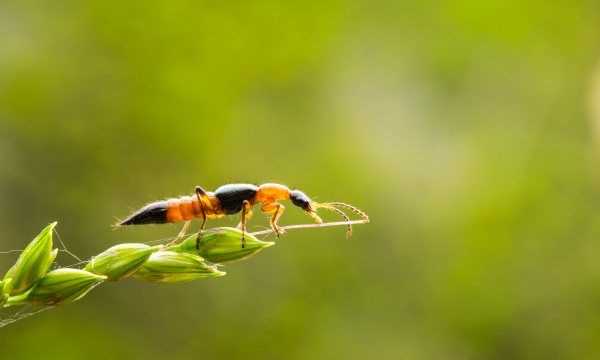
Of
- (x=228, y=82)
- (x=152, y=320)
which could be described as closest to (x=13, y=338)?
(x=152, y=320)

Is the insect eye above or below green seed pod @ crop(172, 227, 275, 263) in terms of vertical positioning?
above

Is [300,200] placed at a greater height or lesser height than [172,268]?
greater

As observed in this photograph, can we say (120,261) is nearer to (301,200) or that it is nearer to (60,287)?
(60,287)

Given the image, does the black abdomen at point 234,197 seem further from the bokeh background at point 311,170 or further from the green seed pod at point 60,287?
the bokeh background at point 311,170

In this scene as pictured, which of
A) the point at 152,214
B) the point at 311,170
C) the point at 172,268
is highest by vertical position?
the point at 152,214

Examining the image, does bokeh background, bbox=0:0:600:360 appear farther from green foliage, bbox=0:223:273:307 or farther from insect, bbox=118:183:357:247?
green foliage, bbox=0:223:273:307

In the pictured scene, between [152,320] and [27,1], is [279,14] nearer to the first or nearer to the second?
[27,1]

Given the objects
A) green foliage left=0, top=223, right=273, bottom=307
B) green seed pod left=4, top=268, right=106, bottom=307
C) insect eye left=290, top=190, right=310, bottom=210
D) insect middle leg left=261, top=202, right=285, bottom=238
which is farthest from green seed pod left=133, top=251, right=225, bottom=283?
insect eye left=290, top=190, right=310, bottom=210

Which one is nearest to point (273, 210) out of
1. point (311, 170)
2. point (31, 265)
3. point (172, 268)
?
point (172, 268)
